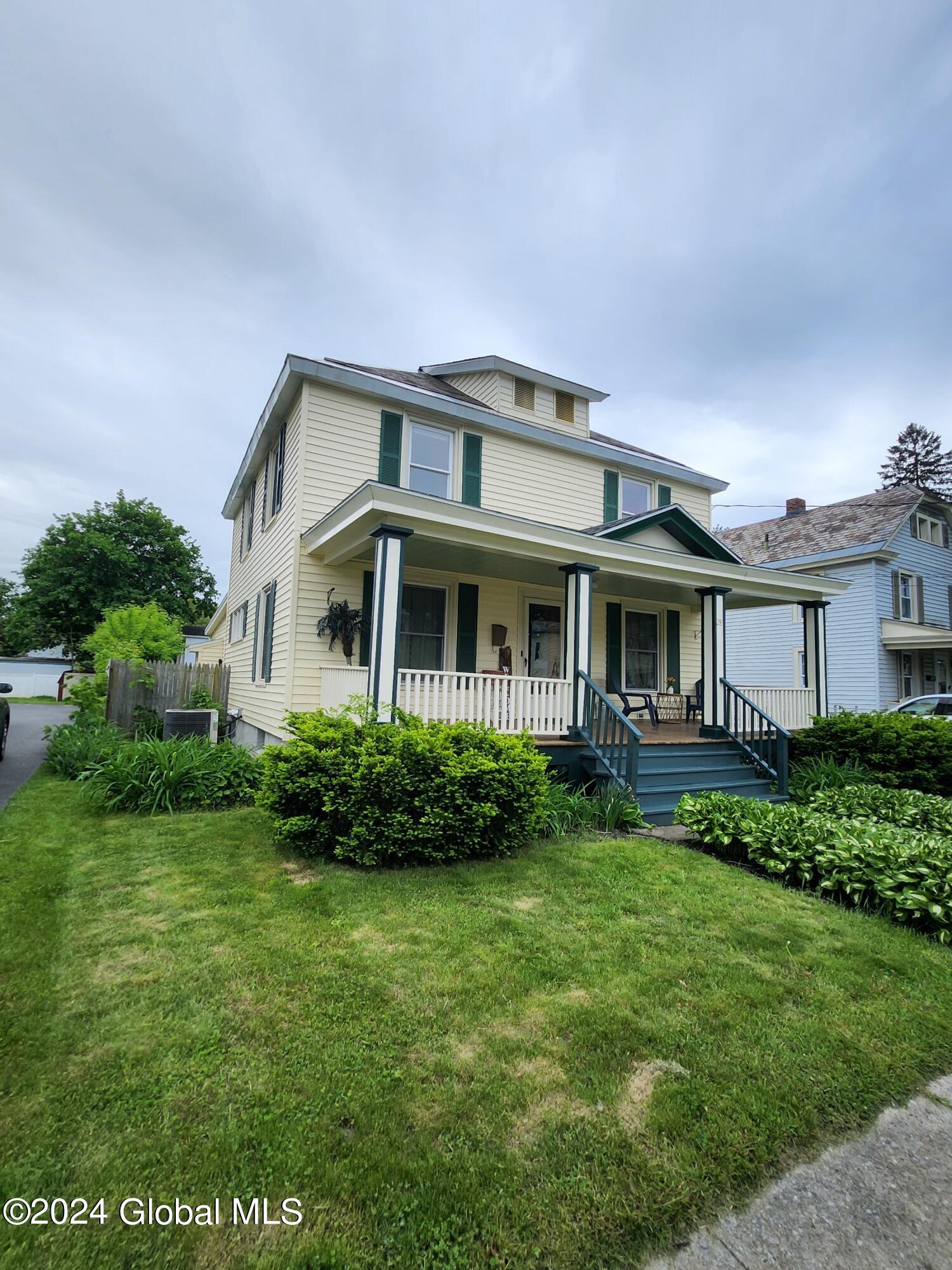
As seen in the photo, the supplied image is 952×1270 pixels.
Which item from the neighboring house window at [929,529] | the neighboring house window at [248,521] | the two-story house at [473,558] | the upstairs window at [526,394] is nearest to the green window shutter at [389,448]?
the two-story house at [473,558]

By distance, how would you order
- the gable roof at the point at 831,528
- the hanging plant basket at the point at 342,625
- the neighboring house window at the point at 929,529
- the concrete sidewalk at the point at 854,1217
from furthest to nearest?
1. the neighboring house window at the point at 929,529
2. the gable roof at the point at 831,528
3. the hanging plant basket at the point at 342,625
4. the concrete sidewalk at the point at 854,1217

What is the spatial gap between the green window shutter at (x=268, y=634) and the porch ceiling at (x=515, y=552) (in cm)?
187

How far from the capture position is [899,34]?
291 inches

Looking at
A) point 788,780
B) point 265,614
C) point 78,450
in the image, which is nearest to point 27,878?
point 265,614

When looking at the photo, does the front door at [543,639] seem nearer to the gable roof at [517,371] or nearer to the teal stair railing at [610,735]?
the teal stair railing at [610,735]

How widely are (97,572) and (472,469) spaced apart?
3364 centimetres

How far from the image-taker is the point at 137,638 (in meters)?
15.2

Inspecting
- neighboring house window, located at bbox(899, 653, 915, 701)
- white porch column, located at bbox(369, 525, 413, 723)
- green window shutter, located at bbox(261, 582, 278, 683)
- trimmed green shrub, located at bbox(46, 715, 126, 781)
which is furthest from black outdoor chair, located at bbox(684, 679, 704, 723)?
neighboring house window, located at bbox(899, 653, 915, 701)

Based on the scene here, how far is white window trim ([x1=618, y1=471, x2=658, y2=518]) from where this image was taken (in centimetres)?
1172

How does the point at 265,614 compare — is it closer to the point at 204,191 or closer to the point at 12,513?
the point at 204,191

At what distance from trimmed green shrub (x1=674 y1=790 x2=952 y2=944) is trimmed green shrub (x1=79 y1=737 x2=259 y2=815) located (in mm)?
5274

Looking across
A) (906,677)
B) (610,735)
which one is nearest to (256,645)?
(610,735)

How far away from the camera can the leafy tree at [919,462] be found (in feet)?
133

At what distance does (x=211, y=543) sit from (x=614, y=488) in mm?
40788
